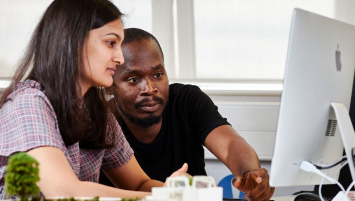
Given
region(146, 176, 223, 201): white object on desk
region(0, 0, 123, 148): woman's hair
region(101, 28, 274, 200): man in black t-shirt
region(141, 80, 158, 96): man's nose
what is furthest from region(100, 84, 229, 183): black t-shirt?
region(146, 176, 223, 201): white object on desk

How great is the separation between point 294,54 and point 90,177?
2.40 feet

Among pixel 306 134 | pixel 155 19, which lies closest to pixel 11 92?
pixel 306 134

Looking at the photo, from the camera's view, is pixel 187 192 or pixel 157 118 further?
pixel 157 118

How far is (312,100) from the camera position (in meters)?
0.88

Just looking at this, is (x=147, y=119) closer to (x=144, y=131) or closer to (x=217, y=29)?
(x=144, y=131)

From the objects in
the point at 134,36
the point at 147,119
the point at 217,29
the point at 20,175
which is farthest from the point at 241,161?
the point at 217,29

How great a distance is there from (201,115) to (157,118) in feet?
0.64

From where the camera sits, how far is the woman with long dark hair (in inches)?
35.0

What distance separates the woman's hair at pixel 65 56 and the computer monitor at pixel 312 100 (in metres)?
0.55

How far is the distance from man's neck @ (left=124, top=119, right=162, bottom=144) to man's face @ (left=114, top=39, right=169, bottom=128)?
2 centimetres

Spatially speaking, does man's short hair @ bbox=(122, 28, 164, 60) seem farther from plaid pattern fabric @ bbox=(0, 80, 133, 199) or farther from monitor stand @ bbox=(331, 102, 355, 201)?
monitor stand @ bbox=(331, 102, 355, 201)

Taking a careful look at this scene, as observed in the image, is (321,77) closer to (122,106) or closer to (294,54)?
(294,54)

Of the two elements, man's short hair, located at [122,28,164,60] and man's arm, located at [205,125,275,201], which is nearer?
man's arm, located at [205,125,275,201]

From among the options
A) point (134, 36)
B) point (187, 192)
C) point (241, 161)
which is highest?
point (134, 36)
